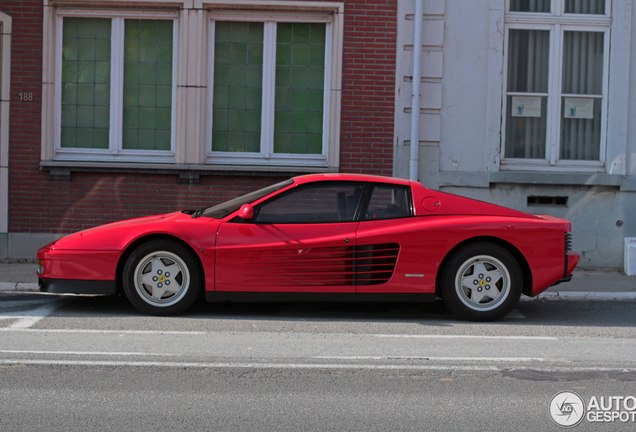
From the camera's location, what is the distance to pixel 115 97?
1042 cm

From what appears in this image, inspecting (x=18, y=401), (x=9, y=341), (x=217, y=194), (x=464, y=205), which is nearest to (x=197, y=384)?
(x=18, y=401)

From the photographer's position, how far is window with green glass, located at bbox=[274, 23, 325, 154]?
1049 cm

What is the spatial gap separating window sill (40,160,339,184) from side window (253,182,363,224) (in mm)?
3818

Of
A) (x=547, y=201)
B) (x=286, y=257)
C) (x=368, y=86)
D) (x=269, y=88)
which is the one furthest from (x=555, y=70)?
(x=286, y=257)

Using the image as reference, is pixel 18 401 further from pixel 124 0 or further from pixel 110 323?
pixel 124 0

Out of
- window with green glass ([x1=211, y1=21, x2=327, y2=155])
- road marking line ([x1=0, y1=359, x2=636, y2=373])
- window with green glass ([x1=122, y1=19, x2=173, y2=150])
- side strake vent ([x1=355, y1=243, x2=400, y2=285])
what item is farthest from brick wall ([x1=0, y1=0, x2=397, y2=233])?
road marking line ([x1=0, y1=359, x2=636, y2=373])

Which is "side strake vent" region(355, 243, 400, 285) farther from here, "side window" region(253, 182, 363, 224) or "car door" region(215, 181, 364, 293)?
"side window" region(253, 182, 363, 224)

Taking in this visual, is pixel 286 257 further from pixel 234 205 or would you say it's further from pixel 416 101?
pixel 416 101

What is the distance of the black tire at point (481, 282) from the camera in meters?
6.15

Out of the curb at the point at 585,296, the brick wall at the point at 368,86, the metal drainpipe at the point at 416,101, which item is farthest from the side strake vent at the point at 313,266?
the brick wall at the point at 368,86

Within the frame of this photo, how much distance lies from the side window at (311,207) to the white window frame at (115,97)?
4548 millimetres

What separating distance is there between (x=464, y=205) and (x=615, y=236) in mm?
4868

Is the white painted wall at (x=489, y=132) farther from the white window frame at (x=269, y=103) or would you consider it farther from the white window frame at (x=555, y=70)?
the white window frame at (x=269, y=103)

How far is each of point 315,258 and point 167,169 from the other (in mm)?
4756
